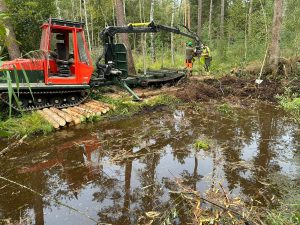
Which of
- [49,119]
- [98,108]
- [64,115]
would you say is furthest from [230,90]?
[49,119]

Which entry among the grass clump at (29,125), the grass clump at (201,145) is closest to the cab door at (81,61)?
the grass clump at (29,125)

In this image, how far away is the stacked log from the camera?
690 cm

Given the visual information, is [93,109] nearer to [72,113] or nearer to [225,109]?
[72,113]

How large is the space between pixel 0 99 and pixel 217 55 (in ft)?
41.0

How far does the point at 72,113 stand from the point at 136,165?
3.01 m

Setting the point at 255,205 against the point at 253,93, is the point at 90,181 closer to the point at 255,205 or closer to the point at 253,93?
the point at 255,205

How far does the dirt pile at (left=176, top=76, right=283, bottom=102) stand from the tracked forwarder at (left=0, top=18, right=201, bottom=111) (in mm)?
2136

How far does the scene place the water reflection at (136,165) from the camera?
398 centimetres

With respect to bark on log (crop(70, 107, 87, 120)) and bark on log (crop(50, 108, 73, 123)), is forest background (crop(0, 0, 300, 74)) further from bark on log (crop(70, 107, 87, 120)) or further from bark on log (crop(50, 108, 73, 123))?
bark on log (crop(70, 107, 87, 120))

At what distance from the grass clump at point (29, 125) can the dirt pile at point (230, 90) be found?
4.65 m

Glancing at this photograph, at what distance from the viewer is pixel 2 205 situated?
3.96 meters

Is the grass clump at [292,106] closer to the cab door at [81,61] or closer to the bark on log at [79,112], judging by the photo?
the bark on log at [79,112]

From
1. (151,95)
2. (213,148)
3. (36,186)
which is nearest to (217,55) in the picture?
(151,95)

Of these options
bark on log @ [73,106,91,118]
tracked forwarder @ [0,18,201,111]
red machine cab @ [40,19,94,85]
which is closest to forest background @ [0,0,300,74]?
tracked forwarder @ [0,18,201,111]
